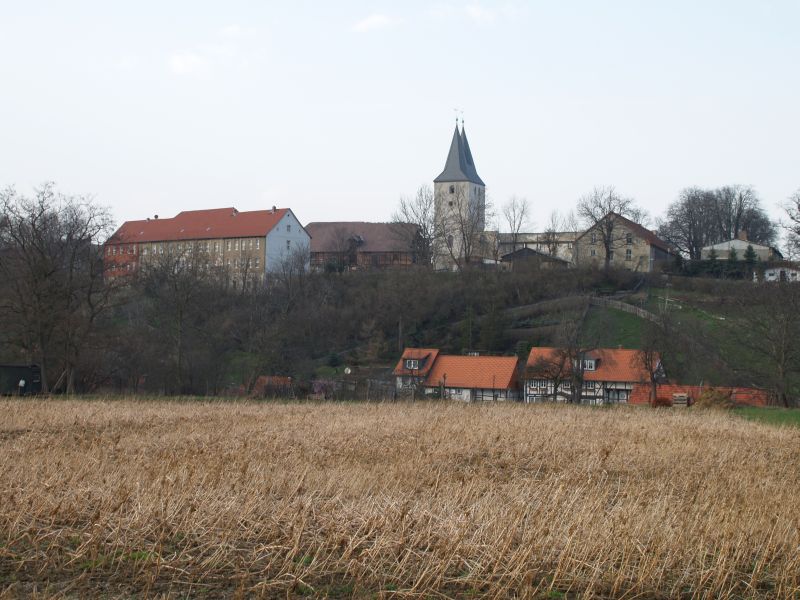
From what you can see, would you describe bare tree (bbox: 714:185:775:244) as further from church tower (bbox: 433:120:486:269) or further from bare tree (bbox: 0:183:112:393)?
bare tree (bbox: 0:183:112:393)

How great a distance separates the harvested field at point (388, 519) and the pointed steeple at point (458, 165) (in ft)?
331

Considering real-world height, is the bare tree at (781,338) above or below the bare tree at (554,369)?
above

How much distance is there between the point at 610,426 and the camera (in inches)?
891

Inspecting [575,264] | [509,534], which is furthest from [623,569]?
[575,264]

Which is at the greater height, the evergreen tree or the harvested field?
the evergreen tree

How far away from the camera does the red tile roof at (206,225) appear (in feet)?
319

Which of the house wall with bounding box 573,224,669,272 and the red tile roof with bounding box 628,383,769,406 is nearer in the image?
the red tile roof with bounding box 628,383,769,406

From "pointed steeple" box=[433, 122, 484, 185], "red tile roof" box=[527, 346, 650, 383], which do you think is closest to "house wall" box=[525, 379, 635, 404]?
"red tile roof" box=[527, 346, 650, 383]

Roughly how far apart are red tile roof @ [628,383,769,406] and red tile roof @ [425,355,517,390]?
8153mm

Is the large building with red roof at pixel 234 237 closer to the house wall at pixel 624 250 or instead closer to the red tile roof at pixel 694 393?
the house wall at pixel 624 250

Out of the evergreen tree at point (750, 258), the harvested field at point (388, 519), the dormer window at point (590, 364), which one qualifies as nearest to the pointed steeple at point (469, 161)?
the evergreen tree at point (750, 258)

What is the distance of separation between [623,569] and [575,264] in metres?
73.4

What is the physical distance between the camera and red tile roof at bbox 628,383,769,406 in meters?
38.5

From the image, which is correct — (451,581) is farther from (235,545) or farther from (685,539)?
(685,539)
